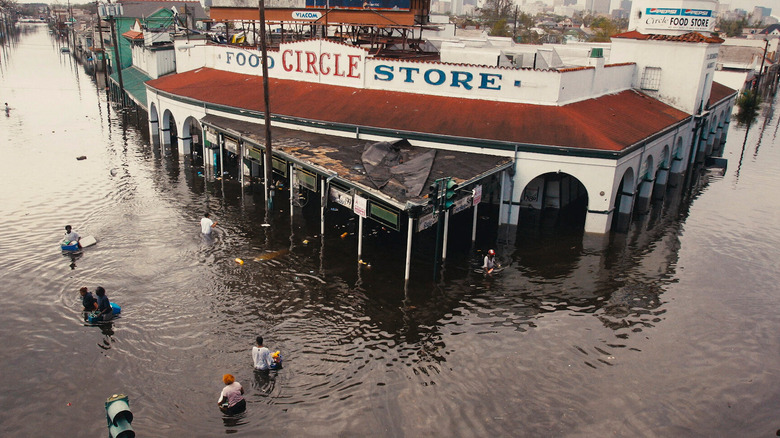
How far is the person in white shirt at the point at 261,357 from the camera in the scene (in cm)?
1540

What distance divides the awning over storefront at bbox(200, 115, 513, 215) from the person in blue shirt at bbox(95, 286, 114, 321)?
949cm

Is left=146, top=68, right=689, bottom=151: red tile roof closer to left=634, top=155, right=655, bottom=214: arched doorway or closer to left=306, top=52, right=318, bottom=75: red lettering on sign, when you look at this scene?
left=306, top=52, right=318, bottom=75: red lettering on sign

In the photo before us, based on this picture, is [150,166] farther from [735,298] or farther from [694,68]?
[694,68]

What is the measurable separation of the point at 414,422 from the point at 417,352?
3.25 metres

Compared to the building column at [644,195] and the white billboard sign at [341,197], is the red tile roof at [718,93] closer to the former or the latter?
the building column at [644,195]

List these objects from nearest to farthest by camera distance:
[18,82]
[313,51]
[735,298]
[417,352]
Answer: [417,352] < [735,298] < [313,51] < [18,82]

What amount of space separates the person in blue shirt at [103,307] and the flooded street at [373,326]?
345 millimetres

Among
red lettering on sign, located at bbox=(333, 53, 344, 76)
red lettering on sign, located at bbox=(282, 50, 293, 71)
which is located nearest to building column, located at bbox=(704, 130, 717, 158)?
red lettering on sign, located at bbox=(333, 53, 344, 76)

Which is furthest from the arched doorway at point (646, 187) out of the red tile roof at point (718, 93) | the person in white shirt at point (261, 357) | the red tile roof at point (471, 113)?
the person in white shirt at point (261, 357)

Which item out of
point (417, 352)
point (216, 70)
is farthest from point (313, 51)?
point (417, 352)

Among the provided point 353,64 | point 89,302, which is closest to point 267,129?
point 353,64

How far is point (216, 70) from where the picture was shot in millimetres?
43188

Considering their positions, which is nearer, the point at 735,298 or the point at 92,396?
the point at 92,396

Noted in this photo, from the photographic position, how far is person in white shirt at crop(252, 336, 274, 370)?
50.5ft
